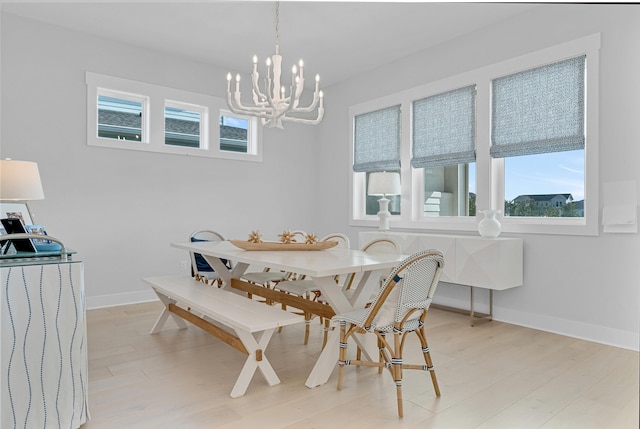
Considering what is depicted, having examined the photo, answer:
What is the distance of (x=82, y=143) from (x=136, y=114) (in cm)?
69

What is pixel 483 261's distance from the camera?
3564mm

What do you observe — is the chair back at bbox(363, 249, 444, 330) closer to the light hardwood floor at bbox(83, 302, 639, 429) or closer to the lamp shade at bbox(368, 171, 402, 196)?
the light hardwood floor at bbox(83, 302, 639, 429)

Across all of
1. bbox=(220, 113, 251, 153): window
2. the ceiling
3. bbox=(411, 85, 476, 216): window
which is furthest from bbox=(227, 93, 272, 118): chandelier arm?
bbox=(220, 113, 251, 153): window

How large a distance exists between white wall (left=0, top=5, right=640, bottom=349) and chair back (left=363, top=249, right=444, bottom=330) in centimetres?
196

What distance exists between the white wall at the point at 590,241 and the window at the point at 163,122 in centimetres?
287

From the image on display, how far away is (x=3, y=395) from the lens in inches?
65.2

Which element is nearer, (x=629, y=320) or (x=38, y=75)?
(x=629, y=320)

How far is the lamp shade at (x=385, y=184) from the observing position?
182 inches

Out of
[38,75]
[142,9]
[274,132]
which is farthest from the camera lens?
[274,132]

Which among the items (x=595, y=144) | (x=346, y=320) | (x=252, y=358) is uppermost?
(x=595, y=144)

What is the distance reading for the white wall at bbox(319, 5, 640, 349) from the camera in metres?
3.07

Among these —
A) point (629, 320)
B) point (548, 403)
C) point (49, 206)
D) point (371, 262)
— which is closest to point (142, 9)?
point (49, 206)

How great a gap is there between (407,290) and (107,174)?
3.66 m

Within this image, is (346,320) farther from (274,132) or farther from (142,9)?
(274,132)
